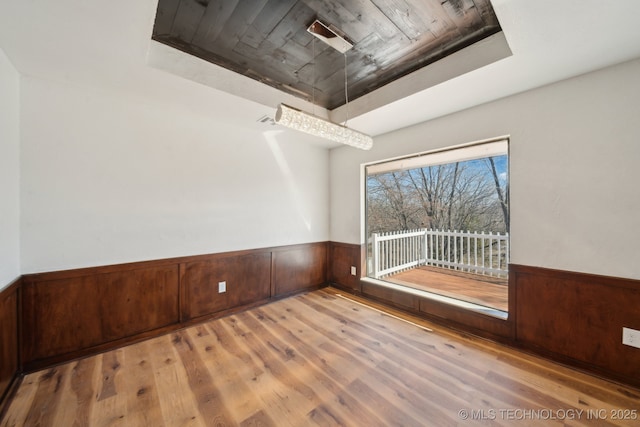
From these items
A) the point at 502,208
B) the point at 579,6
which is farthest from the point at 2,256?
the point at 502,208

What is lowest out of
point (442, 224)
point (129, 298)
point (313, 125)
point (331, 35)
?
point (129, 298)

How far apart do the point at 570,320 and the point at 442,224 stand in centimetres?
301

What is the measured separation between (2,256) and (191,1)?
2.01 metres

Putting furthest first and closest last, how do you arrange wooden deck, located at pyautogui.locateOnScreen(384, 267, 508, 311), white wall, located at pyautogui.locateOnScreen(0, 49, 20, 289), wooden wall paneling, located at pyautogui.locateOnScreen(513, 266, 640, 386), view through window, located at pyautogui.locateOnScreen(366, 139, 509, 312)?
view through window, located at pyautogui.locateOnScreen(366, 139, 509, 312)
wooden deck, located at pyautogui.locateOnScreen(384, 267, 508, 311)
wooden wall paneling, located at pyautogui.locateOnScreen(513, 266, 640, 386)
white wall, located at pyautogui.locateOnScreen(0, 49, 20, 289)

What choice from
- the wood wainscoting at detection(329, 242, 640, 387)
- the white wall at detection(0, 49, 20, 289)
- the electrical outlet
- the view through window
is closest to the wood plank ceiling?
the white wall at detection(0, 49, 20, 289)

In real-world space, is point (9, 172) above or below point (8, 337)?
above

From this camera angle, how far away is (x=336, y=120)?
110 inches

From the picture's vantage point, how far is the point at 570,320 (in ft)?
6.00

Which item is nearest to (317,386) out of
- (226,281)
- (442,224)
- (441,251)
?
(226,281)

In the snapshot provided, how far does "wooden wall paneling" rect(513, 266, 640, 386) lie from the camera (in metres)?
1.62

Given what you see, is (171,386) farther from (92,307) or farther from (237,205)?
(237,205)

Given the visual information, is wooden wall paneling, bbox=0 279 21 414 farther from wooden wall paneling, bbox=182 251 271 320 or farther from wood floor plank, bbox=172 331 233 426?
wooden wall paneling, bbox=182 251 271 320

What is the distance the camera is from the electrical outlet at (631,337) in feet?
5.21

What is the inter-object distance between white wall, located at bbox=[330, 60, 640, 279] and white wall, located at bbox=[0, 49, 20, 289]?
12.2ft
